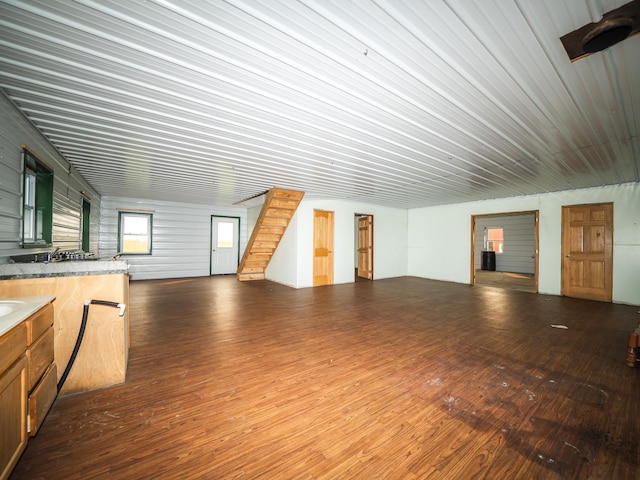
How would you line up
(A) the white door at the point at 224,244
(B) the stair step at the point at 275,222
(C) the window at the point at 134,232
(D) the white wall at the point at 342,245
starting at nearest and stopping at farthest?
(B) the stair step at the point at 275,222, (D) the white wall at the point at 342,245, (C) the window at the point at 134,232, (A) the white door at the point at 224,244

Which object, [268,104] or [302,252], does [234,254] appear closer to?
[302,252]

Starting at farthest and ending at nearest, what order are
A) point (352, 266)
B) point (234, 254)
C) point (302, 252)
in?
1. point (234, 254)
2. point (352, 266)
3. point (302, 252)

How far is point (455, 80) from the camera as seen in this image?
228 centimetres

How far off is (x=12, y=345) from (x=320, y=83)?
2866 millimetres

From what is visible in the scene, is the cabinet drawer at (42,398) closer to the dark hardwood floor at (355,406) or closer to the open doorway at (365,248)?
the dark hardwood floor at (355,406)

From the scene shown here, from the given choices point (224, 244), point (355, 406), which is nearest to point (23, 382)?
point (355, 406)

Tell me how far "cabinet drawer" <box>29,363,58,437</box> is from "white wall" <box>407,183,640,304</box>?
377 inches

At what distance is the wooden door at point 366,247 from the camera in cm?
898

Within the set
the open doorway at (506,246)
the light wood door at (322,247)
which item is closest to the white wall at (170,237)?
the light wood door at (322,247)

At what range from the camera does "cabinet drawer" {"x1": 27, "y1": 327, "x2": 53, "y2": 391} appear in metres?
1.65

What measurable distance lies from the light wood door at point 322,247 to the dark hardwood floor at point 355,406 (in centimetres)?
379

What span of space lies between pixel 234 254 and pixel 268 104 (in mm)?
8266

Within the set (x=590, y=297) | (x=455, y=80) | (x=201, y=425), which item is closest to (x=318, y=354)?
(x=201, y=425)

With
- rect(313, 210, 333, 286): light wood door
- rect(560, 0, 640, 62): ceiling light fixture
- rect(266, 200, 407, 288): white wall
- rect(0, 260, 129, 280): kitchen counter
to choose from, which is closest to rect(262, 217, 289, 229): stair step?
rect(266, 200, 407, 288): white wall
